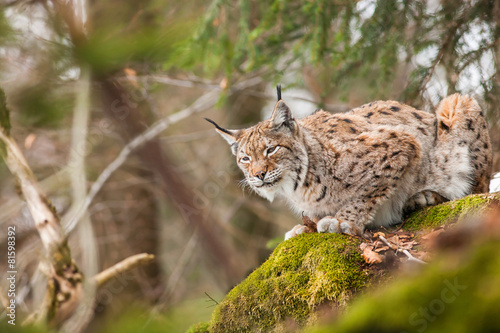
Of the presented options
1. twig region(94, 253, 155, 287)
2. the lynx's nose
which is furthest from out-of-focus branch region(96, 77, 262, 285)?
the lynx's nose

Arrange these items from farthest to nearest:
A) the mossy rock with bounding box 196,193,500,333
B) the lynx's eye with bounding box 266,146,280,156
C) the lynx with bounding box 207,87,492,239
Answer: the lynx's eye with bounding box 266,146,280,156 < the lynx with bounding box 207,87,492,239 < the mossy rock with bounding box 196,193,500,333

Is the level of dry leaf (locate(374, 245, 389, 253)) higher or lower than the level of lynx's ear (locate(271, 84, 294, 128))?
lower

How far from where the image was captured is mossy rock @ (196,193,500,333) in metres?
2.64

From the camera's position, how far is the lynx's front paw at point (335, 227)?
3.56 metres

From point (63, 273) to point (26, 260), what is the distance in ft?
13.6

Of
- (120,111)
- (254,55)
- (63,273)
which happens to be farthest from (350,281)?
(120,111)

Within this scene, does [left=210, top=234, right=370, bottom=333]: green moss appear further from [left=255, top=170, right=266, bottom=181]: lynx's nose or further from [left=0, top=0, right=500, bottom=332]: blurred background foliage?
[left=255, top=170, right=266, bottom=181]: lynx's nose

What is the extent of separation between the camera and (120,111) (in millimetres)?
7449

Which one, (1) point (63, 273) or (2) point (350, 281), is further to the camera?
(1) point (63, 273)

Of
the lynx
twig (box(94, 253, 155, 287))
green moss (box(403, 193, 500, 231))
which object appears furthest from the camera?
twig (box(94, 253, 155, 287))

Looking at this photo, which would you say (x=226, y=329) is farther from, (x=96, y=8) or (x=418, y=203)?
(x=96, y=8)

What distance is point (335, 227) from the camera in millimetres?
3570

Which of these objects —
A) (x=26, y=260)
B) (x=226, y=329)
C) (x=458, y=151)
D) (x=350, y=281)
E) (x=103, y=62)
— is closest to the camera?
(x=103, y=62)

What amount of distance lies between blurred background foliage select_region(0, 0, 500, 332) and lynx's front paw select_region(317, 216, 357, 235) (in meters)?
1.39
